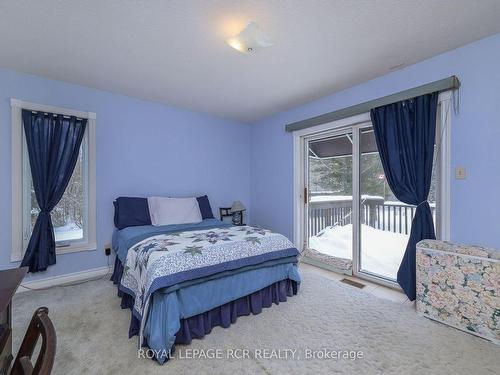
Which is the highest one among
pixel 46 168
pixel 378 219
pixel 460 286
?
pixel 46 168

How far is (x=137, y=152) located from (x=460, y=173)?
3.66m

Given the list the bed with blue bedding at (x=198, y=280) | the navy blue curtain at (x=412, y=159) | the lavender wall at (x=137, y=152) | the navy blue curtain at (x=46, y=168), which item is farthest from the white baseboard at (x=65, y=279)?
the navy blue curtain at (x=412, y=159)

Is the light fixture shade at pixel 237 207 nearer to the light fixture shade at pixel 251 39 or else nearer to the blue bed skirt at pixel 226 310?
the blue bed skirt at pixel 226 310

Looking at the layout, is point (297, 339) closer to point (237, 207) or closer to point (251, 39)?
point (251, 39)

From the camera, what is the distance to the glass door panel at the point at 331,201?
10.4ft

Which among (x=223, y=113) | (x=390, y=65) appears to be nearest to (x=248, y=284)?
(x=390, y=65)

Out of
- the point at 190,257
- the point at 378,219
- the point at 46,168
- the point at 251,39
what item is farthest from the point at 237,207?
the point at 251,39

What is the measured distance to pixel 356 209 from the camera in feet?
9.83

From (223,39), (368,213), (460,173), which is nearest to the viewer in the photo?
(223,39)

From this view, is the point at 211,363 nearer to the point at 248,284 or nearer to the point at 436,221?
the point at 248,284

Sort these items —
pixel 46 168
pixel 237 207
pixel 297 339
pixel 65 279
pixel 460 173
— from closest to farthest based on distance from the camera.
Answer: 1. pixel 297 339
2. pixel 460 173
3. pixel 46 168
4. pixel 65 279
5. pixel 237 207

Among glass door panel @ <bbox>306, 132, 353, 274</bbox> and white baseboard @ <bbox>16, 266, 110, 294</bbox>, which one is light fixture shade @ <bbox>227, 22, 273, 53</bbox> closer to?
glass door panel @ <bbox>306, 132, 353, 274</bbox>

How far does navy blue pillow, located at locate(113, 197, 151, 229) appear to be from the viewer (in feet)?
9.82

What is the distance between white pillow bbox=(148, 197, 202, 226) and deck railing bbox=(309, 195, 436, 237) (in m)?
1.77
